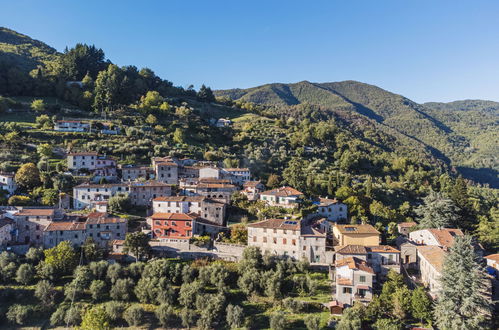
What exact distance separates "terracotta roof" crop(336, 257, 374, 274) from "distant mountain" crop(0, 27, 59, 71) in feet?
324

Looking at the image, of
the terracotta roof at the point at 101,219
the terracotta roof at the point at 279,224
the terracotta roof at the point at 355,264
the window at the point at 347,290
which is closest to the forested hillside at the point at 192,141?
the terracotta roof at the point at 101,219

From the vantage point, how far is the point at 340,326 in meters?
29.6

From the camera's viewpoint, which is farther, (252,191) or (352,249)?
(252,191)

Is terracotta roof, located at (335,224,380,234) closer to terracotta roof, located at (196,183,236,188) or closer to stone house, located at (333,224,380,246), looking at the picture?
stone house, located at (333,224,380,246)

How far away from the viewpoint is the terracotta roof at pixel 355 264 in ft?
110

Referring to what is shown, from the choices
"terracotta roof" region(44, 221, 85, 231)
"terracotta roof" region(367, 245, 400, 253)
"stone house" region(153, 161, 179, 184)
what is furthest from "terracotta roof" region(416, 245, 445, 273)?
"terracotta roof" region(44, 221, 85, 231)

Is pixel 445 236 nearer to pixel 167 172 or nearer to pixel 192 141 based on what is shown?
pixel 167 172

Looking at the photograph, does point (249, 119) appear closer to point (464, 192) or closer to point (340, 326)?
point (464, 192)

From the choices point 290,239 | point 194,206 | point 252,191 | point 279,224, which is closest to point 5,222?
point 194,206

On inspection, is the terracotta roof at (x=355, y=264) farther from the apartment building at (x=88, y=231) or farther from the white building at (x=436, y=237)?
the apartment building at (x=88, y=231)

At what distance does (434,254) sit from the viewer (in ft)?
123

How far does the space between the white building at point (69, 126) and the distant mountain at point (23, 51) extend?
119ft

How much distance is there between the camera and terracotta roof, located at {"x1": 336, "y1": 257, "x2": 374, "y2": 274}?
33.5 meters

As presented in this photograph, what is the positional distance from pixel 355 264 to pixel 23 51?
138 m
